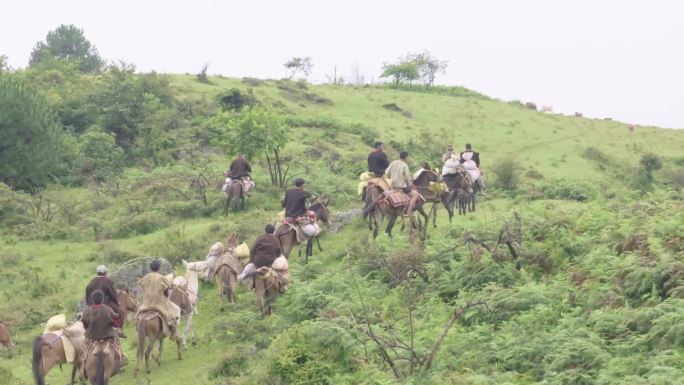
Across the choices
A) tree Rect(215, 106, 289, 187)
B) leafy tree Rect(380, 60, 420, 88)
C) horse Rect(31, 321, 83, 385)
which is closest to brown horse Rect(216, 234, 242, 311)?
horse Rect(31, 321, 83, 385)

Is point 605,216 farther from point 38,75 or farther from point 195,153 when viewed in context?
point 38,75

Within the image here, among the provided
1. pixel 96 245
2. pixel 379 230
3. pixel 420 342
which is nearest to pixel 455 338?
pixel 420 342

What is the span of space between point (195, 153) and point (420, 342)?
30.5 m

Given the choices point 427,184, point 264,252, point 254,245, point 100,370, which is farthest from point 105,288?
point 427,184

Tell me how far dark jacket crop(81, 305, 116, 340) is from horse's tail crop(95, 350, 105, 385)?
0.32 m

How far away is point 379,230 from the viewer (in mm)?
23969

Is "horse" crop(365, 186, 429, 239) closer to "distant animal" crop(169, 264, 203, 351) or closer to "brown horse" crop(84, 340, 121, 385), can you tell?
"distant animal" crop(169, 264, 203, 351)

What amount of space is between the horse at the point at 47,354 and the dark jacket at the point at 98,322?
1.13 m

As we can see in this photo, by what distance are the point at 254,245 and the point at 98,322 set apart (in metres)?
4.90

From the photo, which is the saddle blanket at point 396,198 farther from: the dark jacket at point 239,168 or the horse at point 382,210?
the dark jacket at point 239,168

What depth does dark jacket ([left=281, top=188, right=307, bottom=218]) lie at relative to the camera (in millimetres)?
20277

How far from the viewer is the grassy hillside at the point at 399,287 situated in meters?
12.2

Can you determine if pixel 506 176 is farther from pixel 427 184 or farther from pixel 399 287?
pixel 399 287

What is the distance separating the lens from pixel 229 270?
63.1 feet
